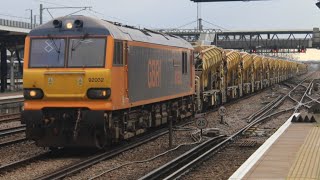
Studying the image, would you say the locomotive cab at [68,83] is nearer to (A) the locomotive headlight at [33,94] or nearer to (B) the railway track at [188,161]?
(A) the locomotive headlight at [33,94]

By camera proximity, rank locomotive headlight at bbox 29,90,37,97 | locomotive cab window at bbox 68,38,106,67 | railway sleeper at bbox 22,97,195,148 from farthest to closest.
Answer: locomotive headlight at bbox 29,90,37,97
locomotive cab window at bbox 68,38,106,67
railway sleeper at bbox 22,97,195,148

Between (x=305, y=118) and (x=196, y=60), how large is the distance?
8677mm

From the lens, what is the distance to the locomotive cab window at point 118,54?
1295 centimetres

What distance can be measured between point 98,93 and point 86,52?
1.08 m

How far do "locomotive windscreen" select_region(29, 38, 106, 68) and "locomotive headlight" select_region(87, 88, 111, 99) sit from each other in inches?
23.3

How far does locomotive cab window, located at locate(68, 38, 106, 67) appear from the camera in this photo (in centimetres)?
1272

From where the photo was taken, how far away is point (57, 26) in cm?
1320

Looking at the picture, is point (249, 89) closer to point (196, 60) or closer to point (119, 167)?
point (196, 60)

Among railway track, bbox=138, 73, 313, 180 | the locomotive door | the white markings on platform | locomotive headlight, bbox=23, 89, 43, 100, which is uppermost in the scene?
the locomotive door

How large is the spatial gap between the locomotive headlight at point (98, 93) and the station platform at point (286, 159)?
11.9 ft

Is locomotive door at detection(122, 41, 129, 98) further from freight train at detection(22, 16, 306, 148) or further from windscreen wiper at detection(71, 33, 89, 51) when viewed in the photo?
windscreen wiper at detection(71, 33, 89, 51)

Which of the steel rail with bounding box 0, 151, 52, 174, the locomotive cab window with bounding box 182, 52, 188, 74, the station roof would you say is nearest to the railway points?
the steel rail with bounding box 0, 151, 52, 174

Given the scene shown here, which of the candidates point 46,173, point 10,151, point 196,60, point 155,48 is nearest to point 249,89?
point 196,60

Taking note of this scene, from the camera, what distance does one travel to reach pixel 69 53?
12914 millimetres
